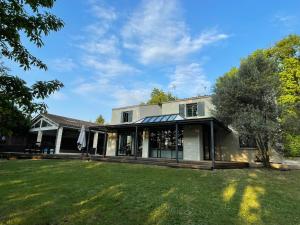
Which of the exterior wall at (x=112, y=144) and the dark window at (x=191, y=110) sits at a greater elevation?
the dark window at (x=191, y=110)

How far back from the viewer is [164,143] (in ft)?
62.1

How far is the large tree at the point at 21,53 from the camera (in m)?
2.95

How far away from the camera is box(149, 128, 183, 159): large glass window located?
717 inches

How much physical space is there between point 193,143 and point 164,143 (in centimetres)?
267

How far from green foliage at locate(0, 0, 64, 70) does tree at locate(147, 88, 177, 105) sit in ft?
142

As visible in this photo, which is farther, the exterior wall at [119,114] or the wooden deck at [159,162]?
the exterior wall at [119,114]

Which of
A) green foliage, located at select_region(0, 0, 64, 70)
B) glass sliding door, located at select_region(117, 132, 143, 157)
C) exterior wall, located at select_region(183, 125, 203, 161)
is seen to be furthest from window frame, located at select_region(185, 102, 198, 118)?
green foliage, located at select_region(0, 0, 64, 70)

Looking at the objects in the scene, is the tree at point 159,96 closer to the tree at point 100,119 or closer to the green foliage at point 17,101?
the tree at point 100,119

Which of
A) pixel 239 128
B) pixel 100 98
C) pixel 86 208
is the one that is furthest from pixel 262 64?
pixel 100 98

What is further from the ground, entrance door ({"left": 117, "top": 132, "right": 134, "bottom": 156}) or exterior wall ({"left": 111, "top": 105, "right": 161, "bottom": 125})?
exterior wall ({"left": 111, "top": 105, "right": 161, "bottom": 125})

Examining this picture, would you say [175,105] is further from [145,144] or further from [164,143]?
[145,144]

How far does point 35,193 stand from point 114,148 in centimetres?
1515

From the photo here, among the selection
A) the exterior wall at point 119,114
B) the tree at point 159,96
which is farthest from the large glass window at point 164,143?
the tree at point 159,96

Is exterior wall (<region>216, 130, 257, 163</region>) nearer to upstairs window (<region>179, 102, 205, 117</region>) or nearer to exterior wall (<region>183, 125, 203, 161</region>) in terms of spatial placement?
exterior wall (<region>183, 125, 203, 161</region>)
